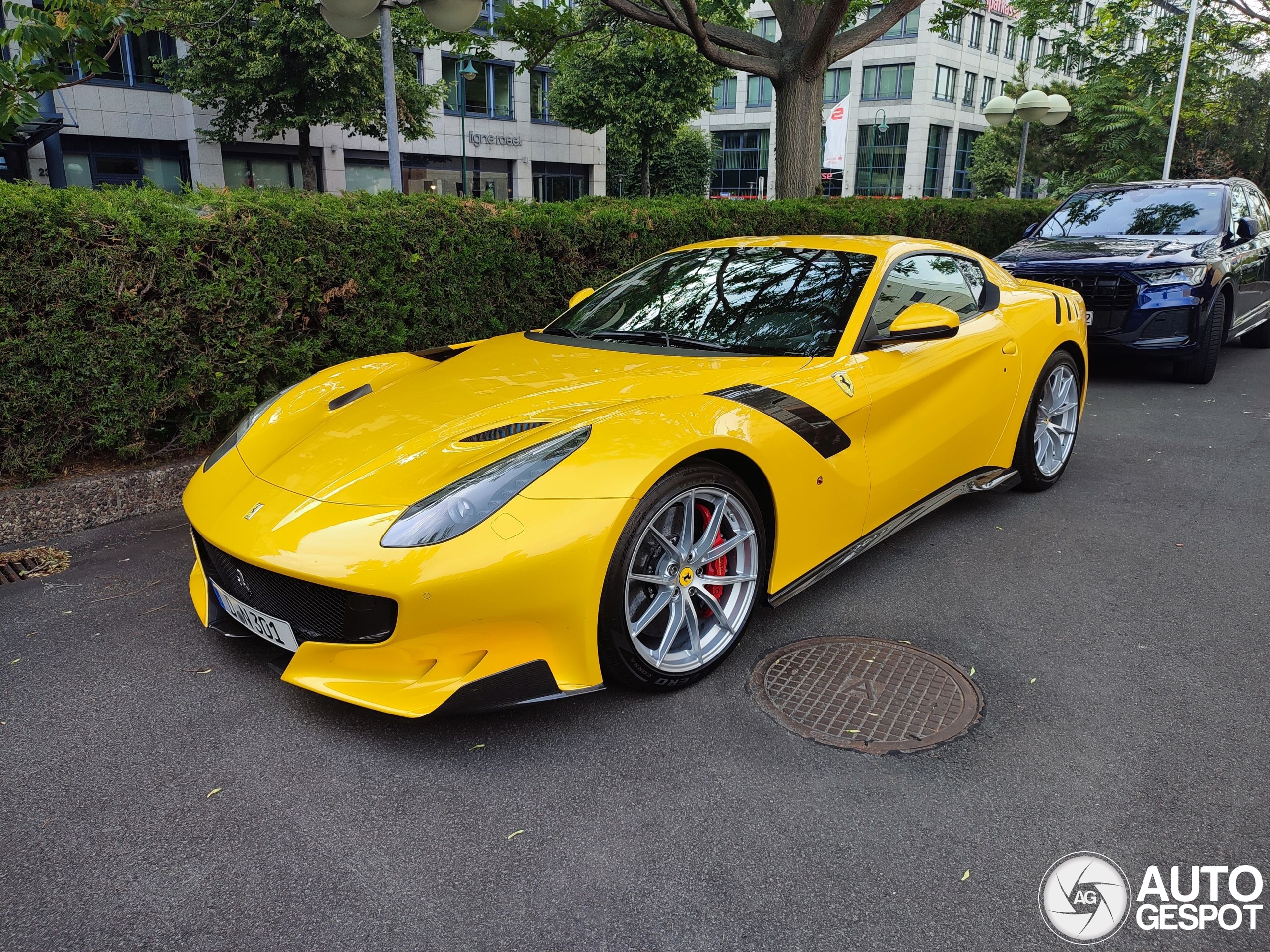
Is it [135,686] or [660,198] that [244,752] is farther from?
[660,198]

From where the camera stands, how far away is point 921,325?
360cm

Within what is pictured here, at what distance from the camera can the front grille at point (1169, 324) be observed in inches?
313

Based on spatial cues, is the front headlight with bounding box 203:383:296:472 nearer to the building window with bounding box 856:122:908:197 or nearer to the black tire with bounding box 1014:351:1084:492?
the black tire with bounding box 1014:351:1084:492

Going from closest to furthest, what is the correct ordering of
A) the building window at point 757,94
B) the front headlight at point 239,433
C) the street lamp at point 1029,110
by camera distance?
the front headlight at point 239,433 < the street lamp at point 1029,110 < the building window at point 757,94

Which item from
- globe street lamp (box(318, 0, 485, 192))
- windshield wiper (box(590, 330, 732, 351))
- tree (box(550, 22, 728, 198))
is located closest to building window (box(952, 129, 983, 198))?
tree (box(550, 22, 728, 198))

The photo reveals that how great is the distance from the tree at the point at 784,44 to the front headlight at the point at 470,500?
8.50 meters

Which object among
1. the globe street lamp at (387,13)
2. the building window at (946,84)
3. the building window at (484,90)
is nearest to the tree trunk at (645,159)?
the building window at (484,90)

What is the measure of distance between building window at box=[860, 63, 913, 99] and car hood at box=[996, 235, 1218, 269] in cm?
5020

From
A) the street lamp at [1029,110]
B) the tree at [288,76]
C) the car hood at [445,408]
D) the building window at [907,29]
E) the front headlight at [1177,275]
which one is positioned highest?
the building window at [907,29]

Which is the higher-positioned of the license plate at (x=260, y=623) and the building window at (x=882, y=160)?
the building window at (x=882, y=160)

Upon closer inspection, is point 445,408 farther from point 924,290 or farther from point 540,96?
point 540,96

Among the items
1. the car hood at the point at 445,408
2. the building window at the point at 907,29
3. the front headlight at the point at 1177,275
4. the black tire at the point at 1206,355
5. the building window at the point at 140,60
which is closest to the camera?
the car hood at the point at 445,408

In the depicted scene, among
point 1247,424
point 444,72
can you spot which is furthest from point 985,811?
point 444,72

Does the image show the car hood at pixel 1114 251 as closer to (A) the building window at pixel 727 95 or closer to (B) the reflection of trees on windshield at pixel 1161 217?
(B) the reflection of trees on windshield at pixel 1161 217
